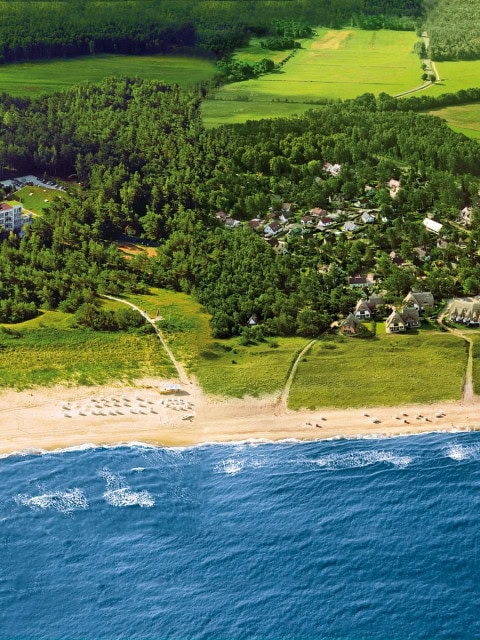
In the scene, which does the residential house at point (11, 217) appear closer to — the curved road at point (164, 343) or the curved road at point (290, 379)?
the curved road at point (164, 343)

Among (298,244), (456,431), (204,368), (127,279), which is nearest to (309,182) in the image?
(298,244)

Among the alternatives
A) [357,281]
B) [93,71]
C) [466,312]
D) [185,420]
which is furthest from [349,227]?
[93,71]

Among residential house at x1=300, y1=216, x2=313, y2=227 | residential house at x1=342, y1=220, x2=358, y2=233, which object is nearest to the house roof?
residential house at x1=342, y1=220, x2=358, y2=233

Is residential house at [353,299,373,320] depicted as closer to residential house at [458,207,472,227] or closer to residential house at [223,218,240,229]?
residential house at [458,207,472,227]

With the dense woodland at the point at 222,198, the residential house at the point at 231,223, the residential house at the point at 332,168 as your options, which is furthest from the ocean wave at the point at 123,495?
the residential house at the point at 332,168

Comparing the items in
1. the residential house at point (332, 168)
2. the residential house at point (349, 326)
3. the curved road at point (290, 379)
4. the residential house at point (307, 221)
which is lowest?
the curved road at point (290, 379)

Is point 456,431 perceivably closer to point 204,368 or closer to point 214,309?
point 204,368

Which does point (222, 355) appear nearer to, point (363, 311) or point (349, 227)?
point (363, 311)
